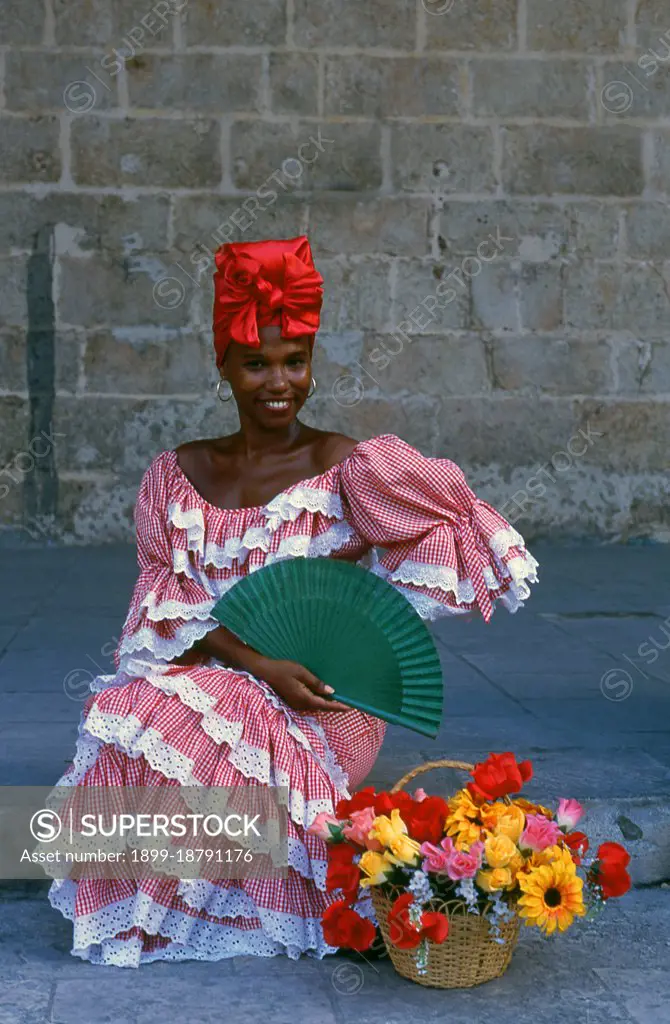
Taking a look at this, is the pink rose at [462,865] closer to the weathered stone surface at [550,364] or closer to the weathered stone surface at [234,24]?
A: the weathered stone surface at [550,364]

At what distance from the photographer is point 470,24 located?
819 cm

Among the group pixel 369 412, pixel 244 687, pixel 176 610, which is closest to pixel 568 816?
pixel 244 687

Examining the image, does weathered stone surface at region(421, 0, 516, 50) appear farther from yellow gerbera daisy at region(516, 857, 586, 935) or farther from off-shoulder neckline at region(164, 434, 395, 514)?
yellow gerbera daisy at region(516, 857, 586, 935)

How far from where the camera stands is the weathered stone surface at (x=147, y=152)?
26.4 ft

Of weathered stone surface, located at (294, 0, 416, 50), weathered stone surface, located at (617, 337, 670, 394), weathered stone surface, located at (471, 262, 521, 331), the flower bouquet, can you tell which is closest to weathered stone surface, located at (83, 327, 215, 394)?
weathered stone surface, located at (471, 262, 521, 331)

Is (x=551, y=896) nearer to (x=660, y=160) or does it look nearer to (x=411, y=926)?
(x=411, y=926)

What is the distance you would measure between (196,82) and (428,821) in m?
Result: 6.12

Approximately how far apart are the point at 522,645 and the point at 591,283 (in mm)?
3352

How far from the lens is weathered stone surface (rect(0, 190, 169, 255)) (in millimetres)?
8062

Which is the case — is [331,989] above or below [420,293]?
below

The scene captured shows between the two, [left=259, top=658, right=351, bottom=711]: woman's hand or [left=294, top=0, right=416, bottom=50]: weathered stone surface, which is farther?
[left=294, top=0, right=416, bottom=50]: weathered stone surface

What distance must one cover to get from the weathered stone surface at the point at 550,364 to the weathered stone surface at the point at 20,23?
301 centimetres

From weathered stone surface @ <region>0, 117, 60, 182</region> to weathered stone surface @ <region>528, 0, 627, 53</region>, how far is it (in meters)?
2.70

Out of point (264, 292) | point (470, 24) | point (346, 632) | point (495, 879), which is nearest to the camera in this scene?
point (495, 879)
